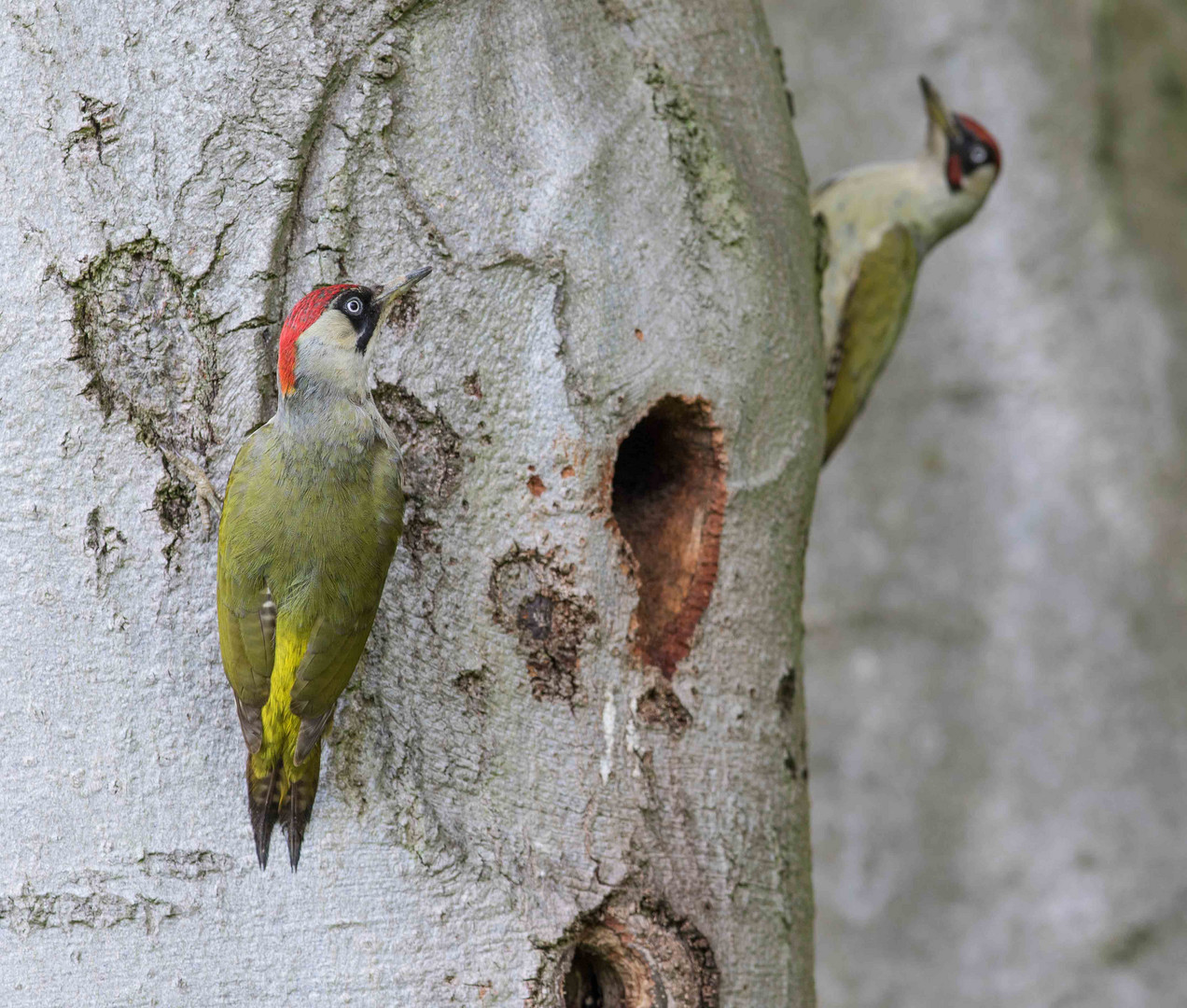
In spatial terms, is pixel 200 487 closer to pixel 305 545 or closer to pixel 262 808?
pixel 305 545

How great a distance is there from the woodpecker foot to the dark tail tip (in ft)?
0.97

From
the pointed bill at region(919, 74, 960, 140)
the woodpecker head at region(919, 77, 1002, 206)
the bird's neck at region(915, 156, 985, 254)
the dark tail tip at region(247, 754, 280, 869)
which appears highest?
the pointed bill at region(919, 74, 960, 140)

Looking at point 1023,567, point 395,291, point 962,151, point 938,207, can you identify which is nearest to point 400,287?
point 395,291

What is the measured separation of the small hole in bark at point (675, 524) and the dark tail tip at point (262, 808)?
0.50 m

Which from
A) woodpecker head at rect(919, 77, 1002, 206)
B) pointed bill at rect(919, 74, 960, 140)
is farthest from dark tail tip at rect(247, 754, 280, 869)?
pointed bill at rect(919, 74, 960, 140)

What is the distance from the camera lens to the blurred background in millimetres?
4074

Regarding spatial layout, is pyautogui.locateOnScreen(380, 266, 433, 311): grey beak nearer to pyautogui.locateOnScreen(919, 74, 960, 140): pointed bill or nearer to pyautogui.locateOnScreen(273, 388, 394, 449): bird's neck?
pyautogui.locateOnScreen(273, 388, 394, 449): bird's neck

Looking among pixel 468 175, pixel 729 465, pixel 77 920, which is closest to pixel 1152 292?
pixel 729 465

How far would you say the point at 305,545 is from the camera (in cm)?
162

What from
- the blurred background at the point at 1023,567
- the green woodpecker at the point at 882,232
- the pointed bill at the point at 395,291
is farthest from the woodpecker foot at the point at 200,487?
the blurred background at the point at 1023,567

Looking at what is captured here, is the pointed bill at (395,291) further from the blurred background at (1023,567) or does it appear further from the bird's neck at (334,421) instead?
the blurred background at (1023,567)

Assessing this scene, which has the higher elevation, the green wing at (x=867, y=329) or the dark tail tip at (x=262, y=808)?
the green wing at (x=867, y=329)

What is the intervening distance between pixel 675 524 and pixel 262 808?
697 millimetres

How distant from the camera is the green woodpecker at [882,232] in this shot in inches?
129
